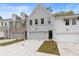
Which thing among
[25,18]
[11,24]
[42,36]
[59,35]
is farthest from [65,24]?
[11,24]

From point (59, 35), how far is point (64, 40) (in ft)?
3.61

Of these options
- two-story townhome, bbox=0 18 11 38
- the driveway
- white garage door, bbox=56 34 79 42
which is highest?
two-story townhome, bbox=0 18 11 38

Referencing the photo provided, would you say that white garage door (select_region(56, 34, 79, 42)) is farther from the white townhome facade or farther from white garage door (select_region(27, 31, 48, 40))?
white garage door (select_region(27, 31, 48, 40))

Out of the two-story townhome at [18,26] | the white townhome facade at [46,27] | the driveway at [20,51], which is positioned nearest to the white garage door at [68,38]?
the white townhome facade at [46,27]

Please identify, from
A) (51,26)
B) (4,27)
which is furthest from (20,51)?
(4,27)

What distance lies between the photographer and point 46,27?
87.9 feet

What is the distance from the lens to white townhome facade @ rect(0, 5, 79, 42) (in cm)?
2503

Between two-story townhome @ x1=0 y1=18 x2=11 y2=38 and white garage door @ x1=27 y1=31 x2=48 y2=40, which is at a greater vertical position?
two-story townhome @ x1=0 y1=18 x2=11 y2=38

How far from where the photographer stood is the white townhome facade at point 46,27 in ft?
82.1

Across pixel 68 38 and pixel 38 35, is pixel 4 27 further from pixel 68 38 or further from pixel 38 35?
pixel 68 38

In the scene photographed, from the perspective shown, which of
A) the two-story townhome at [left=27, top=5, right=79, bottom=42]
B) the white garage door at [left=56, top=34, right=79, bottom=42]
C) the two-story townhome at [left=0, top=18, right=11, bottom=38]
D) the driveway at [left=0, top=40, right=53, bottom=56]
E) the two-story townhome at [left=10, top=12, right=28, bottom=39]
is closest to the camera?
the driveway at [left=0, top=40, right=53, bottom=56]

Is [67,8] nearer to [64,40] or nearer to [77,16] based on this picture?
[77,16]

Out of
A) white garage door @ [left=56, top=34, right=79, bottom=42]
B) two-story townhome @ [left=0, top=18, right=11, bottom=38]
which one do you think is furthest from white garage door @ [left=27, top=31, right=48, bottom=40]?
two-story townhome @ [left=0, top=18, right=11, bottom=38]

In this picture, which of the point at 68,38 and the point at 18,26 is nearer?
the point at 68,38
